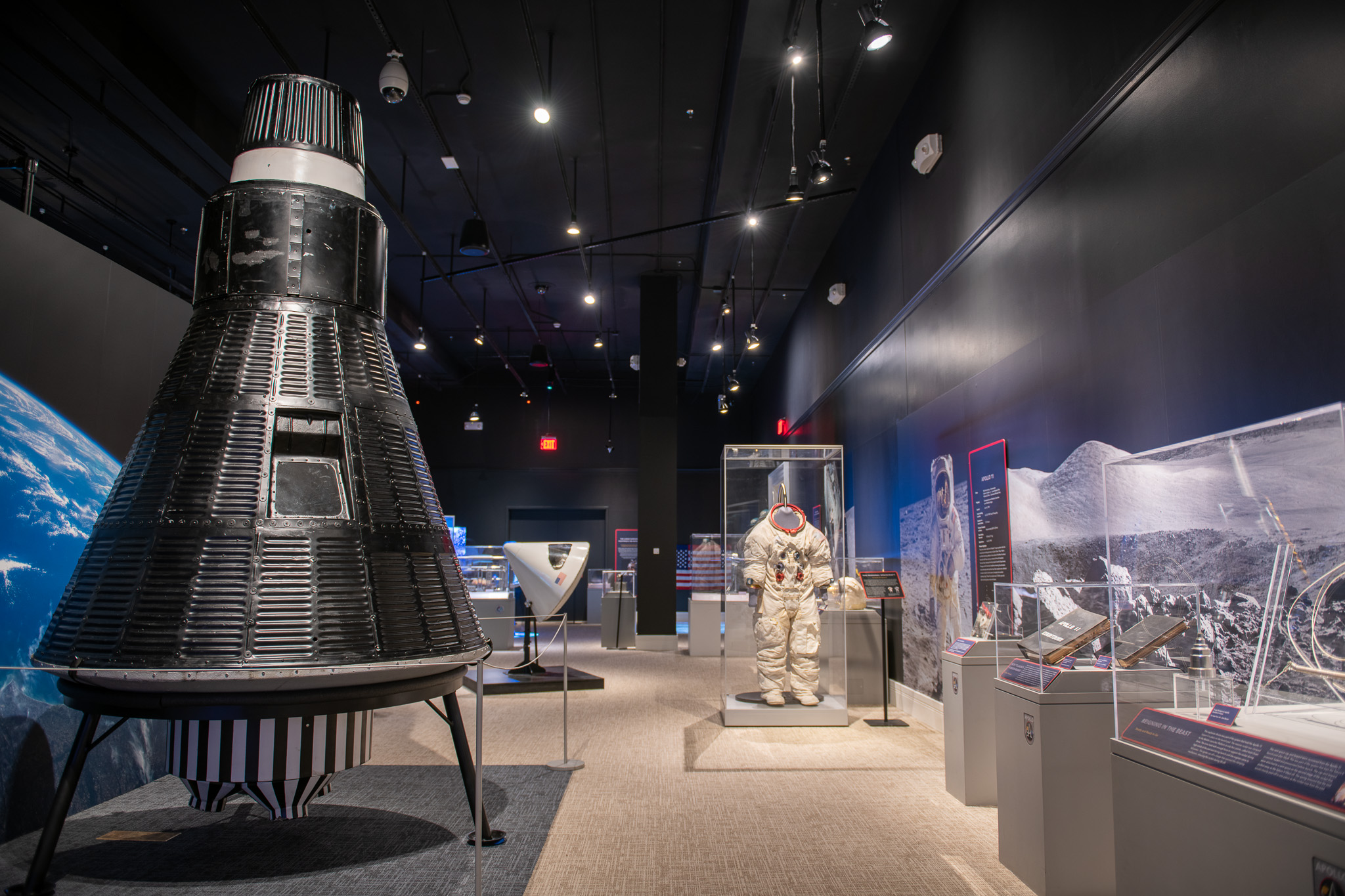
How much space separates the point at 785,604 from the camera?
564cm

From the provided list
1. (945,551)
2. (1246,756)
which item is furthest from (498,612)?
(1246,756)

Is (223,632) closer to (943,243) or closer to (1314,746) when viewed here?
(1314,746)

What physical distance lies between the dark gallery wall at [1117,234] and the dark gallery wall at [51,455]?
441 centimetres

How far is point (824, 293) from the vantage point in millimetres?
8820

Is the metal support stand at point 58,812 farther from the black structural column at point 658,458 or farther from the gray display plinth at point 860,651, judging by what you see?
the black structural column at point 658,458

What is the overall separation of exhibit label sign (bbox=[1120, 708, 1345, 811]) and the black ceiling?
4.40 meters

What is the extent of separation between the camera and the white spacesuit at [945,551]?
4.88 meters

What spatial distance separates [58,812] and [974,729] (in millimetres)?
3446

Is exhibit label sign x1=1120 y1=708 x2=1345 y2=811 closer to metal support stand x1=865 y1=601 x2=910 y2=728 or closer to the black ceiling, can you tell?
metal support stand x1=865 y1=601 x2=910 y2=728

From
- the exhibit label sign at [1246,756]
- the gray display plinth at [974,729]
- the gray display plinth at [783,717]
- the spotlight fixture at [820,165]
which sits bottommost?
the gray display plinth at [783,717]

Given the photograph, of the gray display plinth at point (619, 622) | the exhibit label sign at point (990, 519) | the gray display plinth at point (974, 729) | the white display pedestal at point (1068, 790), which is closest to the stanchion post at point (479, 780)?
the white display pedestal at point (1068, 790)

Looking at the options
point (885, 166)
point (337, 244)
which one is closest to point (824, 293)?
point (885, 166)

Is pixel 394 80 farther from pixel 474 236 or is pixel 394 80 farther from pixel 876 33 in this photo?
pixel 876 33

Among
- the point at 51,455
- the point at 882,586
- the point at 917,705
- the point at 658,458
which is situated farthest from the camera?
the point at 658,458
